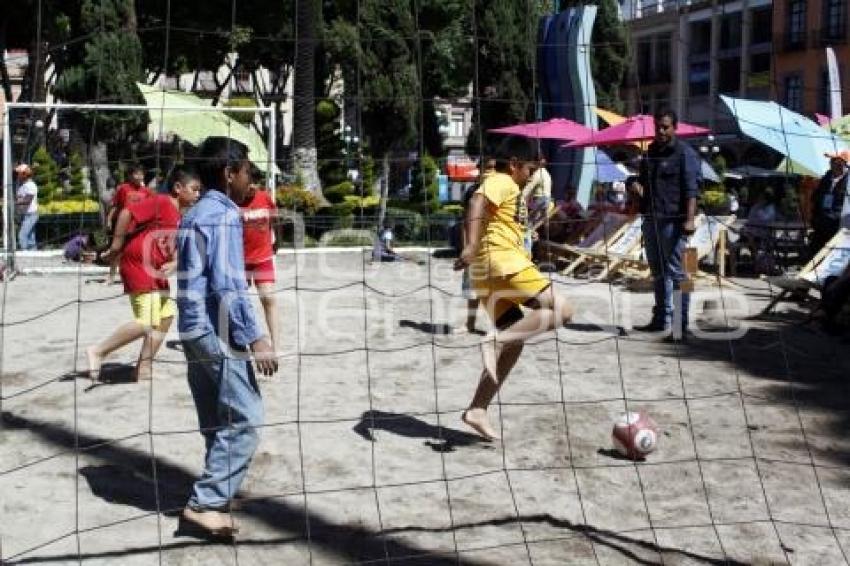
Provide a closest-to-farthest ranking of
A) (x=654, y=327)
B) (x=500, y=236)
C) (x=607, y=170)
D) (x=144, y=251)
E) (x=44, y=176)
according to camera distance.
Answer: (x=500, y=236)
(x=144, y=251)
(x=654, y=327)
(x=607, y=170)
(x=44, y=176)

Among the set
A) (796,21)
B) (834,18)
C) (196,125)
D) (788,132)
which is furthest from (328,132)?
(834,18)

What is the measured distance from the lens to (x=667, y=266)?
757cm

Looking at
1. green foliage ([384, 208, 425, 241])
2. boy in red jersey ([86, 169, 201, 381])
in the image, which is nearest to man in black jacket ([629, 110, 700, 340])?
boy in red jersey ([86, 169, 201, 381])

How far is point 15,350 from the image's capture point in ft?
25.1

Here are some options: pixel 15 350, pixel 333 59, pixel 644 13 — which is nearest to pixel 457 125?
pixel 333 59

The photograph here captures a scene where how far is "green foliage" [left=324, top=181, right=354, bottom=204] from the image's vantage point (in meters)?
21.4

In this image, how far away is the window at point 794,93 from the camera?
23891mm

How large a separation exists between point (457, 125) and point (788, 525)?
2079 inches

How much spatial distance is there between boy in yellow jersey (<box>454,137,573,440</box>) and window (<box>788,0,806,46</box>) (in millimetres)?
31290

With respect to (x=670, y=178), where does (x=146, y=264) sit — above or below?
below

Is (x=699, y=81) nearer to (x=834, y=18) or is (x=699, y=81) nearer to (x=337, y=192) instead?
(x=834, y=18)

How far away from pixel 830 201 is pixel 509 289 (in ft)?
19.6

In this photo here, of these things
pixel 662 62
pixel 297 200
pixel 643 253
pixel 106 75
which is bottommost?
pixel 643 253

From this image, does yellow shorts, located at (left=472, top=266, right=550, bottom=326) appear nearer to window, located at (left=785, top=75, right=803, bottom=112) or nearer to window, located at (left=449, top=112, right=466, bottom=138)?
window, located at (left=785, top=75, right=803, bottom=112)
